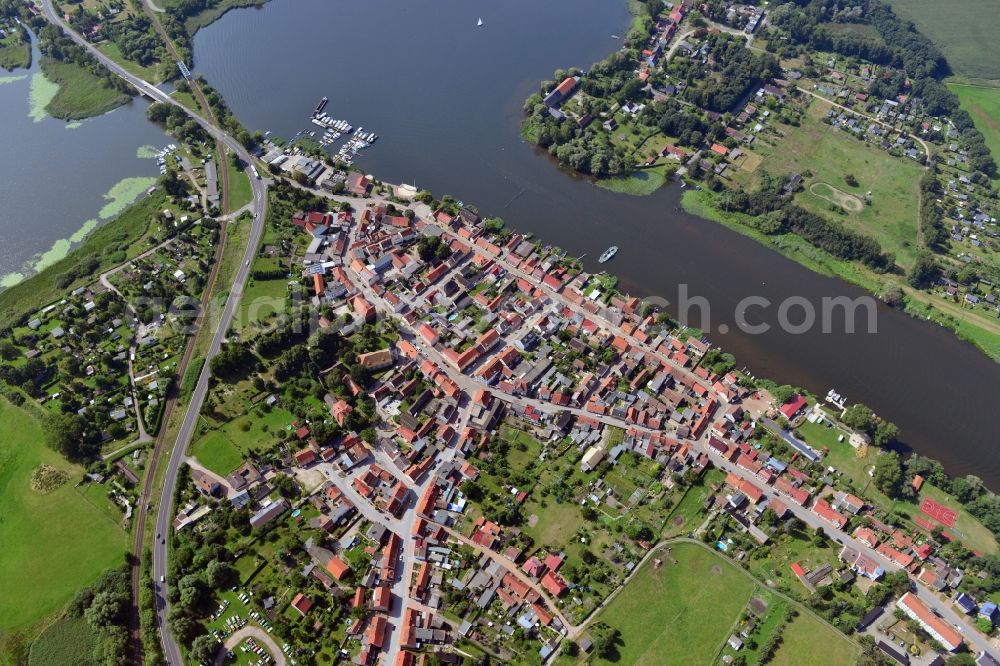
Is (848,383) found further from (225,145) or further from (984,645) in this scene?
(225,145)

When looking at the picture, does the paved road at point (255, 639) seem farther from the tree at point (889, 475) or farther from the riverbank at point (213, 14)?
the riverbank at point (213, 14)

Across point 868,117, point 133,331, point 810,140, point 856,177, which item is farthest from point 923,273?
point 133,331

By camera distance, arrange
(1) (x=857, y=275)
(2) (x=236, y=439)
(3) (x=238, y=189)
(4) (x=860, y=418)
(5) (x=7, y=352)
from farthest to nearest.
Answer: (3) (x=238, y=189) < (1) (x=857, y=275) < (5) (x=7, y=352) < (4) (x=860, y=418) < (2) (x=236, y=439)

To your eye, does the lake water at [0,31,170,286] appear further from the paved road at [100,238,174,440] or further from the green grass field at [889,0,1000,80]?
the green grass field at [889,0,1000,80]

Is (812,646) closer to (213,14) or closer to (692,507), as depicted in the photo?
(692,507)

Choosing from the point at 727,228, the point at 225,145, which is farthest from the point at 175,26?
the point at 727,228

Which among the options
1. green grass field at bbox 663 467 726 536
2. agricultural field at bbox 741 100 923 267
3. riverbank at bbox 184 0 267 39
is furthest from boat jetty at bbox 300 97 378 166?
green grass field at bbox 663 467 726 536
